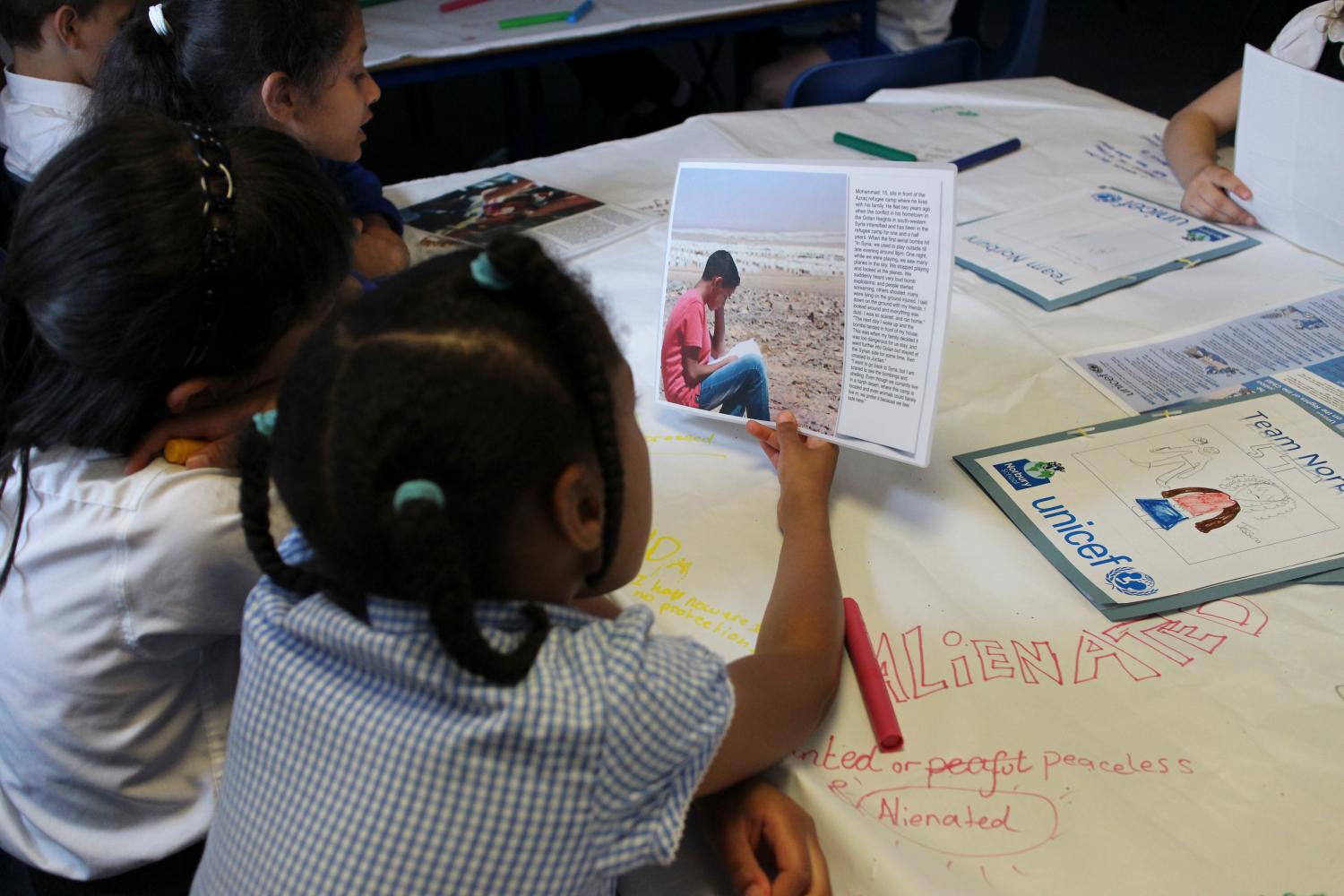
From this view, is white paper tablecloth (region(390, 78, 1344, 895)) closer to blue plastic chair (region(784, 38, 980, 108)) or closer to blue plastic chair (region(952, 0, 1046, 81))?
blue plastic chair (region(784, 38, 980, 108))

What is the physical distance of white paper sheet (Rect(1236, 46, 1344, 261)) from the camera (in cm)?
113

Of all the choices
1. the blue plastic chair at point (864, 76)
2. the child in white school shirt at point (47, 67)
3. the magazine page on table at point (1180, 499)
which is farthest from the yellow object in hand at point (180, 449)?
the blue plastic chair at point (864, 76)

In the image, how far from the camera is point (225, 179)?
2.35 feet

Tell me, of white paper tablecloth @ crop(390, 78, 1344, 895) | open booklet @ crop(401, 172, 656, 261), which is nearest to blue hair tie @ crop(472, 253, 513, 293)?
white paper tablecloth @ crop(390, 78, 1344, 895)

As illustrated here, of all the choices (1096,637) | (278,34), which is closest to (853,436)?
(1096,637)

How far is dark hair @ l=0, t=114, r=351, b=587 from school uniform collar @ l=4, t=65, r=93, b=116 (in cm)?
88

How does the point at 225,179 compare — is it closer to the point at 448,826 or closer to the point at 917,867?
the point at 448,826

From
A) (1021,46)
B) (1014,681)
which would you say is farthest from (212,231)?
(1021,46)

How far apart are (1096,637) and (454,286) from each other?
0.52 m

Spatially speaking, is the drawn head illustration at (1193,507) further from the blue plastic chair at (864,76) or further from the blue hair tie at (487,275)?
the blue plastic chair at (864,76)

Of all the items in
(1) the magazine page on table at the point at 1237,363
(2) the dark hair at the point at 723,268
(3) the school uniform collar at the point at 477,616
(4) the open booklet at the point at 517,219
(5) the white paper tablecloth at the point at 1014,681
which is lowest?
(5) the white paper tablecloth at the point at 1014,681

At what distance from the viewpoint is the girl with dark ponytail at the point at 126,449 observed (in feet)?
2.26

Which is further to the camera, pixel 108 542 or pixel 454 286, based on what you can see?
pixel 108 542

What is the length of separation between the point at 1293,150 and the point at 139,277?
Result: 1288 millimetres
